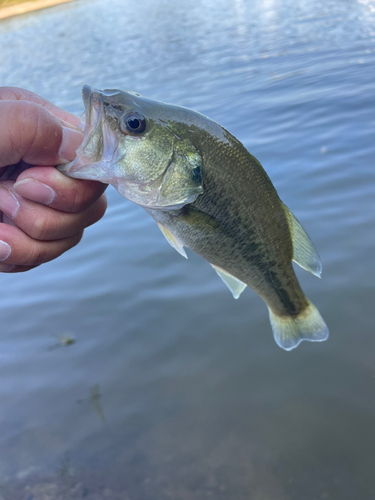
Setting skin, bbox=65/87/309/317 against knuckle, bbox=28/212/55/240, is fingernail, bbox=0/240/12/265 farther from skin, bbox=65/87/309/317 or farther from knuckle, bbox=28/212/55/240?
skin, bbox=65/87/309/317

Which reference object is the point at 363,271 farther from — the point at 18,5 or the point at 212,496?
the point at 18,5

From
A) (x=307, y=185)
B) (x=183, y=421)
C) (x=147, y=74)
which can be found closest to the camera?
(x=183, y=421)

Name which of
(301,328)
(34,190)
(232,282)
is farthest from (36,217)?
(301,328)

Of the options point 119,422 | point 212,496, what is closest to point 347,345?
point 212,496

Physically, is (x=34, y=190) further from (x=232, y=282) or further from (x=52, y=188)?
(x=232, y=282)

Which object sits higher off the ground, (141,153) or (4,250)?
(141,153)

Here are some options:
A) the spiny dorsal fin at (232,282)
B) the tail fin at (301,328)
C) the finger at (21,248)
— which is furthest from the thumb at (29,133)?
the tail fin at (301,328)

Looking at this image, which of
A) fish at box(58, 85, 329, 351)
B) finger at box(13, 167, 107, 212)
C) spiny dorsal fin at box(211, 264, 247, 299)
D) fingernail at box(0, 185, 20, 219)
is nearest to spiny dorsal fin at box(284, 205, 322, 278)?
fish at box(58, 85, 329, 351)
